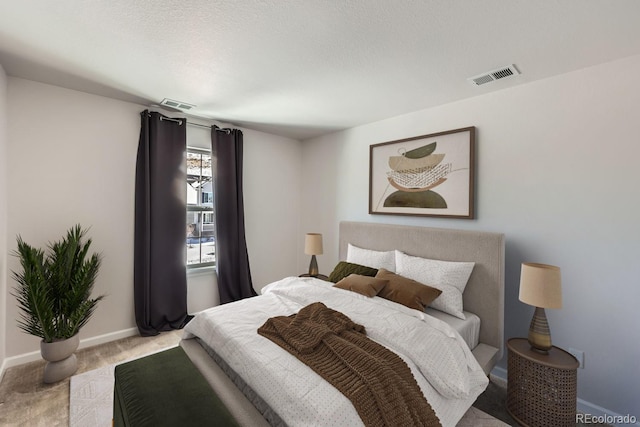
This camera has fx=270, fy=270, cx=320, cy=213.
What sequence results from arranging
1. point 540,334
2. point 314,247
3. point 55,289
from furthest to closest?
point 314,247 < point 55,289 < point 540,334

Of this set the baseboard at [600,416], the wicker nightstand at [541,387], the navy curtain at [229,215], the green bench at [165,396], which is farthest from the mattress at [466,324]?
the navy curtain at [229,215]

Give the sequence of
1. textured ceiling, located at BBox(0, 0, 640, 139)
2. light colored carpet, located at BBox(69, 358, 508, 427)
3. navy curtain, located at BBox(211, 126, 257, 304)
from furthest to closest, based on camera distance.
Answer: navy curtain, located at BBox(211, 126, 257, 304) < light colored carpet, located at BBox(69, 358, 508, 427) < textured ceiling, located at BBox(0, 0, 640, 139)

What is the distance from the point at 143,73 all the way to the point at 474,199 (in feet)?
10.1

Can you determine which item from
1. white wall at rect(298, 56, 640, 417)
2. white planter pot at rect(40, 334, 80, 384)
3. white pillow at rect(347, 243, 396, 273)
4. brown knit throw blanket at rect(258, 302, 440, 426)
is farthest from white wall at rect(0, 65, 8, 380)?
white wall at rect(298, 56, 640, 417)

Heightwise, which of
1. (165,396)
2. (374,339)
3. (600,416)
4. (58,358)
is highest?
(374,339)

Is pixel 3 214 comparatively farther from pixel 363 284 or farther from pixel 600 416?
pixel 600 416

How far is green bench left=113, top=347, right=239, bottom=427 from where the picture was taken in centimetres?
120

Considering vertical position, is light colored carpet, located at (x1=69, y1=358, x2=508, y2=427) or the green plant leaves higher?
the green plant leaves

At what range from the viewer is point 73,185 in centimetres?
261

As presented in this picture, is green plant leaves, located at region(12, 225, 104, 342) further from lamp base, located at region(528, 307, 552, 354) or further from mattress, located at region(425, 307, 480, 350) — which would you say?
lamp base, located at region(528, 307, 552, 354)

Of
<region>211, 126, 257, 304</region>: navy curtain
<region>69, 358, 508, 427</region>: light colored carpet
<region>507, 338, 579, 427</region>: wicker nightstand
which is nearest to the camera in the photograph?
<region>507, 338, 579, 427</region>: wicker nightstand

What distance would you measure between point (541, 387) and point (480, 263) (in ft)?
2.95

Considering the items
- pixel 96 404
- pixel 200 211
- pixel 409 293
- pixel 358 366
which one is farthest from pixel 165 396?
pixel 200 211

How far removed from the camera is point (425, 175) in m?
2.81
